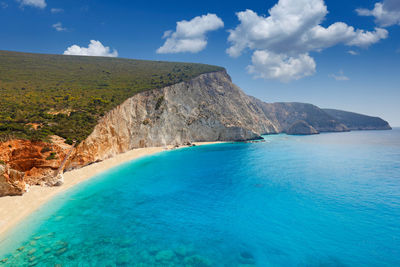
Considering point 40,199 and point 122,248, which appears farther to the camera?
point 40,199

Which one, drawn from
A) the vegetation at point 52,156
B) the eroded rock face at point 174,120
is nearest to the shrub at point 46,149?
the vegetation at point 52,156

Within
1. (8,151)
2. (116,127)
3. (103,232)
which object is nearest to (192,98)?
(116,127)

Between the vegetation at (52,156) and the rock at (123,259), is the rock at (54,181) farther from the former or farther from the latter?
the rock at (123,259)

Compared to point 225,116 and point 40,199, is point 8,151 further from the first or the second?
point 225,116

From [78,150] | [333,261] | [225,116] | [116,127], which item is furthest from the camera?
[225,116]

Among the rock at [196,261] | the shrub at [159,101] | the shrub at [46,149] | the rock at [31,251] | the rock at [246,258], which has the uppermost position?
the shrub at [159,101]

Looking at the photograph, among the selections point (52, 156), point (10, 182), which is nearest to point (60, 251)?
point (10, 182)
